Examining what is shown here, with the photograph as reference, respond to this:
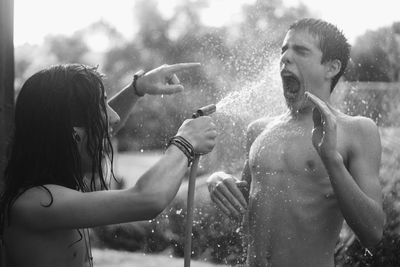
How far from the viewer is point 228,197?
290 centimetres

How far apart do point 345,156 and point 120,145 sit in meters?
11.1

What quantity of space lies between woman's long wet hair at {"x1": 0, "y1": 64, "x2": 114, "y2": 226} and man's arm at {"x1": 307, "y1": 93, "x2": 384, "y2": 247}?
31.7 inches

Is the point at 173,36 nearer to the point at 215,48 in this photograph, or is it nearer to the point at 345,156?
the point at 215,48

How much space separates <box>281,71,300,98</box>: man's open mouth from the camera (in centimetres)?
Result: 310

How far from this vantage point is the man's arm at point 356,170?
100 inches

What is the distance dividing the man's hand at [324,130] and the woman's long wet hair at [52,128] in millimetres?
789

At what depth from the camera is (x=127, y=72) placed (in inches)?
551

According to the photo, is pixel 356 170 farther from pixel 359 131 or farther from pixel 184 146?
pixel 184 146

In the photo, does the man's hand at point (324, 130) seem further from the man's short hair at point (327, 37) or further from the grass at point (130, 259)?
the grass at point (130, 259)

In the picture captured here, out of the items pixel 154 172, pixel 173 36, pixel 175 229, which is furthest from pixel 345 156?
pixel 173 36

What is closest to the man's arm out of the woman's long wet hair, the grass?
the woman's long wet hair

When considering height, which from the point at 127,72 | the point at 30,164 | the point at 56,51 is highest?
the point at 56,51

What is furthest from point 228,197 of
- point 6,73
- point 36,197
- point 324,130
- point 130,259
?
point 130,259

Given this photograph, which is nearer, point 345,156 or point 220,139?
point 345,156
